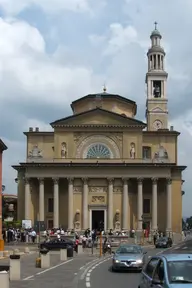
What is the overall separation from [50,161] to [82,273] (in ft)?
187

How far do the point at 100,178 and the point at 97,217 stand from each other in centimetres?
549

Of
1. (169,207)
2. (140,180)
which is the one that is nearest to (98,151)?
(140,180)

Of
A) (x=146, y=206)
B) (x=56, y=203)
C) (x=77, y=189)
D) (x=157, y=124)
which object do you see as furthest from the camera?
(x=157, y=124)

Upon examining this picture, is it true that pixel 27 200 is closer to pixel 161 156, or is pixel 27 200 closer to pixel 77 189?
pixel 77 189

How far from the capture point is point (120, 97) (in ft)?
301

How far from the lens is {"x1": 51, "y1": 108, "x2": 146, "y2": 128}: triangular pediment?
83.1m

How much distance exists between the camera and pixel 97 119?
83625mm

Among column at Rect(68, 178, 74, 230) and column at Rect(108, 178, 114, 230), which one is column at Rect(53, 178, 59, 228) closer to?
column at Rect(68, 178, 74, 230)

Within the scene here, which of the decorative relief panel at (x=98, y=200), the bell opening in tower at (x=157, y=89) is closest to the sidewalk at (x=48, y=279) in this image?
the decorative relief panel at (x=98, y=200)

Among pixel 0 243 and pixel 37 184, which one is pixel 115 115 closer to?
pixel 37 184

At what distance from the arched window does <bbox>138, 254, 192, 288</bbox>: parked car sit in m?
70.6

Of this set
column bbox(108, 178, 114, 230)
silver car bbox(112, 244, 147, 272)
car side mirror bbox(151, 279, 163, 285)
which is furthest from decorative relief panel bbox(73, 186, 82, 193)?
car side mirror bbox(151, 279, 163, 285)

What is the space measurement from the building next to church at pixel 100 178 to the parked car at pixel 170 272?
68121 millimetres

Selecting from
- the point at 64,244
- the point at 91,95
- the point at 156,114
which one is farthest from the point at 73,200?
the point at 64,244
